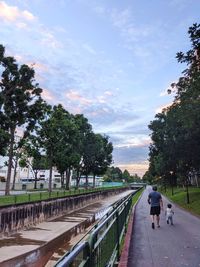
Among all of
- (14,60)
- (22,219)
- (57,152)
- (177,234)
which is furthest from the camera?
(57,152)

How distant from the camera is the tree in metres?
34.6

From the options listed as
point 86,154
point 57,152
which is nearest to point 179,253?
point 57,152

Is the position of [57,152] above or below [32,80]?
below

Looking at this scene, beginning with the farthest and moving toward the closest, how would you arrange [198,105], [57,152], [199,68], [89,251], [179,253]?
[57,152]
[198,105]
[199,68]
[179,253]
[89,251]

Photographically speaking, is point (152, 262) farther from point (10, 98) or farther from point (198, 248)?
point (10, 98)

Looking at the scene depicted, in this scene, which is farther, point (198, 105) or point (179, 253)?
point (198, 105)

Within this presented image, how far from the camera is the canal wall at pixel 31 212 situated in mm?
19844

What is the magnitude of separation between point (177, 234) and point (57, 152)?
36134mm

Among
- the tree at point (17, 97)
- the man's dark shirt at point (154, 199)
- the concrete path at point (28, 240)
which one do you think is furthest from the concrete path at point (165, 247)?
the tree at point (17, 97)

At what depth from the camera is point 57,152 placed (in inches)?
1994

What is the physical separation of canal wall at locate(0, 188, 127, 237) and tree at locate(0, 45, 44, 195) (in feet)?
18.1

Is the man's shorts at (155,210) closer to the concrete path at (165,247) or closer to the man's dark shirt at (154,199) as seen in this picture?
the man's dark shirt at (154,199)

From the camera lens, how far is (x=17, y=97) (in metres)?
34.9

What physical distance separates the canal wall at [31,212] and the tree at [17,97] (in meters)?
5.53
